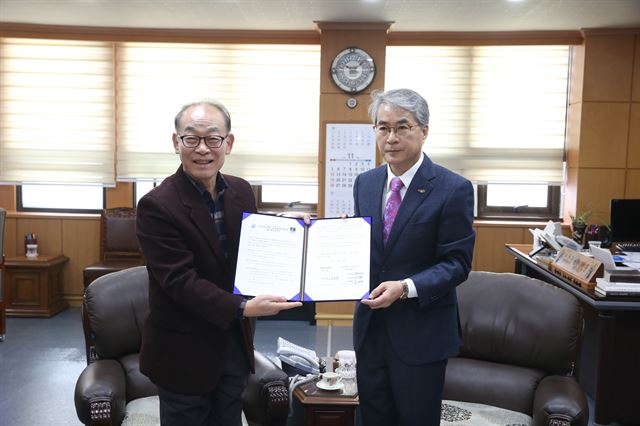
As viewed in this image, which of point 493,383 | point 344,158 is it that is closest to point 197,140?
point 493,383

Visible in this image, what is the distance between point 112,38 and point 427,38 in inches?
123

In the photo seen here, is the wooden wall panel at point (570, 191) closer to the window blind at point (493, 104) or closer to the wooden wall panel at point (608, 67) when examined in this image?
the window blind at point (493, 104)

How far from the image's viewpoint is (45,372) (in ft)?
13.1

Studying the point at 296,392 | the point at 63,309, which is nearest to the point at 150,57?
the point at 63,309

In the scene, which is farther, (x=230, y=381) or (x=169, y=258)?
(x=230, y=381)

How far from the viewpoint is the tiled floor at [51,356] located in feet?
11.1

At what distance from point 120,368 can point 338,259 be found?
4.59ft


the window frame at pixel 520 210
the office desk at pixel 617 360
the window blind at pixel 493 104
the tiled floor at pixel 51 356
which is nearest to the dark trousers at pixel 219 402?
the tiled floor at pixel 51 356

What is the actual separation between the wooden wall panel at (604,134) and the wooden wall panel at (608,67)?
9 cm

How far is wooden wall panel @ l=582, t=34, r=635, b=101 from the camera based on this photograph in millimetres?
5113

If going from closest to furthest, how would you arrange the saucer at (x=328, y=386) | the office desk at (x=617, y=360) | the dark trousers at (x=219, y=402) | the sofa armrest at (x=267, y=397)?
the dark trousers at (x=219, y=402)
the sofa armrest at (x=267, y=397)
the saucer at (x=328, y=386)
the office desk at (x=617, y=360)

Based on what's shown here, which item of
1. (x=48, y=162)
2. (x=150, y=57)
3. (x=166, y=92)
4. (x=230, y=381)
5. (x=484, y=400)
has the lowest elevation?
(x=484, y=400)

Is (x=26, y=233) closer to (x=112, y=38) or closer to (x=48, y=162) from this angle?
(x=48, y=162)

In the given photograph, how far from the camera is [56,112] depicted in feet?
18.5
